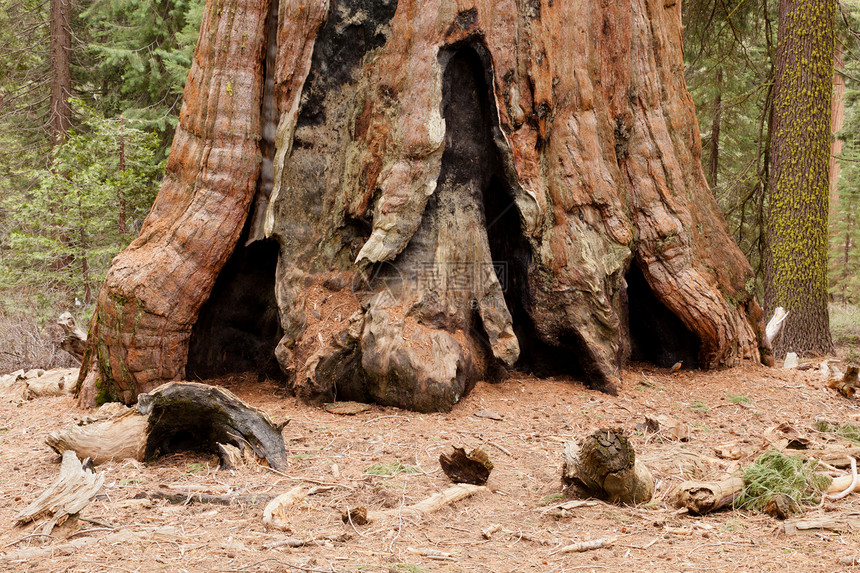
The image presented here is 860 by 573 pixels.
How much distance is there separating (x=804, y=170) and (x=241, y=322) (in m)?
7.80

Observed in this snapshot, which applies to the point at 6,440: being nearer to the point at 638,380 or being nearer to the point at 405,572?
the point at 405,572

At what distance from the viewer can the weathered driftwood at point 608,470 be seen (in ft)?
11.2

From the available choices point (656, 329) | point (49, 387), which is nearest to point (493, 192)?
point (656, 329)

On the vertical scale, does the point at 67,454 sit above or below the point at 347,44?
below

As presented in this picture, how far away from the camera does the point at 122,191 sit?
9.78 meters

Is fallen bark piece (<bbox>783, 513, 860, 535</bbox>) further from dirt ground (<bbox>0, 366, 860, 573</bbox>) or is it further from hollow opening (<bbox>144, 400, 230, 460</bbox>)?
hollow opening (<bbox>144, 400, 230, 460</bbox>)

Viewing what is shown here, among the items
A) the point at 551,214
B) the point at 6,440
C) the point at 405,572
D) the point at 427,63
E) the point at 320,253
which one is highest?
the point at 427,63

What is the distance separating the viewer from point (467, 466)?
12.4ft

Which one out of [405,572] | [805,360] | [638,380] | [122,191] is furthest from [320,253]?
[805,360]

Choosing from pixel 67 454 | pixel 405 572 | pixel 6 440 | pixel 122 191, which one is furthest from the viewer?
pixel 122 191

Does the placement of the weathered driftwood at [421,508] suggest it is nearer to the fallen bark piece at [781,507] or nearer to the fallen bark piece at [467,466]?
the fallen bark piece at [467,466]

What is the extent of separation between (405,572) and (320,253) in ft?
13.0

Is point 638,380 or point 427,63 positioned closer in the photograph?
point 427,63

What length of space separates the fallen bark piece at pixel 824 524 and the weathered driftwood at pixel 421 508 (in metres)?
1.55
